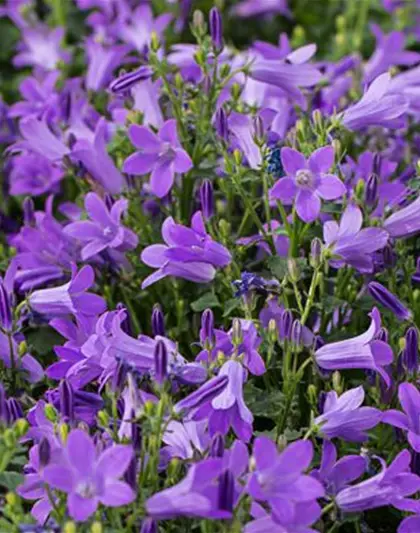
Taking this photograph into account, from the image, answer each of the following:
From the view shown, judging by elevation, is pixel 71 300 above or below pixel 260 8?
above

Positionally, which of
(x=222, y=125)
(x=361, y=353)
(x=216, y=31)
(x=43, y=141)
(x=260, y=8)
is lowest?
(x=260, y=8)

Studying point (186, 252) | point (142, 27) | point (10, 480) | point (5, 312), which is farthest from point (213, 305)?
point (142, 27)

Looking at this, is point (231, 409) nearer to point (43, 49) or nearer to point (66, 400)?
point (66, 400)

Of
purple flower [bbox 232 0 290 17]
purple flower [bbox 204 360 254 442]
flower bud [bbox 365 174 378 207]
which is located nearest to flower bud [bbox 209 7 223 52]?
flower bud [bbox 365 174 378 207]

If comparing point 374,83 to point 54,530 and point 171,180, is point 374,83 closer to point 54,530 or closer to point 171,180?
point 171,180

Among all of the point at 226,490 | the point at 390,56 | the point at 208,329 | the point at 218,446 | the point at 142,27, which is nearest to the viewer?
the point at 226,490

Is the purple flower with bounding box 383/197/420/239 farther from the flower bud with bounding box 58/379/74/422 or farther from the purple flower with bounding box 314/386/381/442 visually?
the flower bud with bounding box 58/379/74/422

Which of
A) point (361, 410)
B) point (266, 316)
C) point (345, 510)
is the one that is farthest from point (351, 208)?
point (345, 510)

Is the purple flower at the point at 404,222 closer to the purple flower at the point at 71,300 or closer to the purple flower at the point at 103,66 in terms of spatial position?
the purple flower at the point at 71,300
